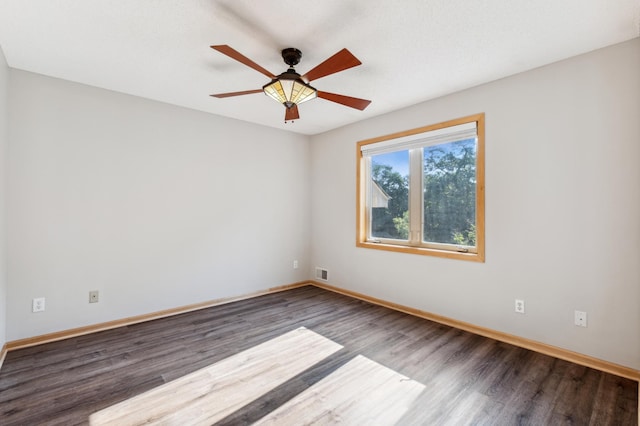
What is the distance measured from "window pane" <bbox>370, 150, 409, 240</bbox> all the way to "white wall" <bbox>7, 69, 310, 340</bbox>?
57.9 inches

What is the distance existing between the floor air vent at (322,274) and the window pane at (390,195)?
3.41 ft

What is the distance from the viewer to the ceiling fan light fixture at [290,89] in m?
2.10

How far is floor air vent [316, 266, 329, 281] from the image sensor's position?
15.3ft

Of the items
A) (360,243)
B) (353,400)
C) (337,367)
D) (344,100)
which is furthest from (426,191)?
(353,400)

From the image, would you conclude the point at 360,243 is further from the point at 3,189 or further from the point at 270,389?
the point at 3,189

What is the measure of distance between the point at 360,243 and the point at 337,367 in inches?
80.4

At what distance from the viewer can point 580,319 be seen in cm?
239

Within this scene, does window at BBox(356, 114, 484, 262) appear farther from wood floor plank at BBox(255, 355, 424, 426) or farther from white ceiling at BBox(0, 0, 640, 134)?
wood floor plank at BBox(255, 355, 424, 426)

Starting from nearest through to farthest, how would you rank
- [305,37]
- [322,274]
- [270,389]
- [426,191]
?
1. [270,389]
2. [305,37]
3. [426,191]
4. [322,274]

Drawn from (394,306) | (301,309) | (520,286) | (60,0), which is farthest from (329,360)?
(60,0)

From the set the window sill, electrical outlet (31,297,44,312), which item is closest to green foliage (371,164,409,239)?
the window sill

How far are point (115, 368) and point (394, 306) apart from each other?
288cm

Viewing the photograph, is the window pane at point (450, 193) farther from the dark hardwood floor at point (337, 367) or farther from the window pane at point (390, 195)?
the dark hardwood floor at point (337, 367)

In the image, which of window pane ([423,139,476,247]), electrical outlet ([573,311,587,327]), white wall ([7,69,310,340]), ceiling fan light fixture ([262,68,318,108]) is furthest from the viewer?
window pane ([423,139,476,247])
